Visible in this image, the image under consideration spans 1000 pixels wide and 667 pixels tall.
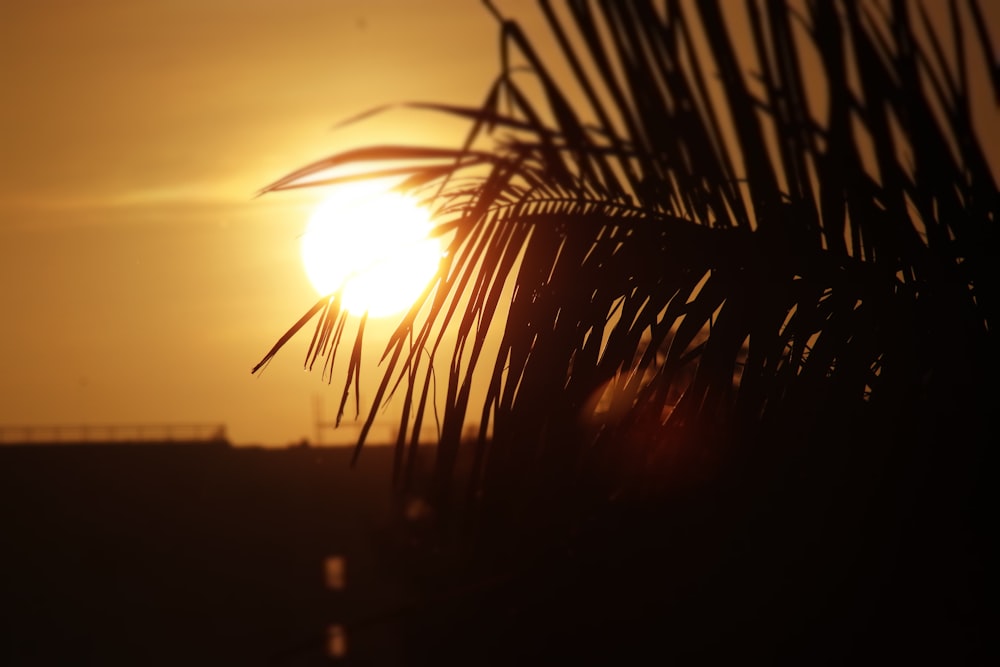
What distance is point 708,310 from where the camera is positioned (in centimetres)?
159

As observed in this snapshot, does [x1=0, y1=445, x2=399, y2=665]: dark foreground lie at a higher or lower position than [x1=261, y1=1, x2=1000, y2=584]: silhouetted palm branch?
lower

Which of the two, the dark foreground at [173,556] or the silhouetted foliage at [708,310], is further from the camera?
the dark foreground at [173,556]

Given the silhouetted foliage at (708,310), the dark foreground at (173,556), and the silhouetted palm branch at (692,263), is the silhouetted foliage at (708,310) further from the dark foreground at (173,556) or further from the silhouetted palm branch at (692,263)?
the dark foreground at (173,556)

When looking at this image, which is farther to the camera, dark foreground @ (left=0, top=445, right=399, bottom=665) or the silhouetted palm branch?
dark foreground @ (left=0, top=445, right=399, bottom=665)

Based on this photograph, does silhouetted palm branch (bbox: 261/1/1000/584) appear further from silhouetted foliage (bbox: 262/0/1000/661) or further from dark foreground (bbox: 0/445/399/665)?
dark foreground (bbox: 0/445/399/665)

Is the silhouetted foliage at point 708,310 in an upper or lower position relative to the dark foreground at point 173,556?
upper

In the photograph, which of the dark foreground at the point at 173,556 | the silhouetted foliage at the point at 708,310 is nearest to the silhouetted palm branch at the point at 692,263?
the silhouetted foliage at the point at 708,310

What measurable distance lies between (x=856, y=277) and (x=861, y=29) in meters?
0.46

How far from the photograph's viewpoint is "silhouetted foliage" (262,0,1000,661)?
1193 millimetres

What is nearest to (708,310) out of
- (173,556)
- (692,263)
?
(692,263)

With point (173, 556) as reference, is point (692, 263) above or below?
above

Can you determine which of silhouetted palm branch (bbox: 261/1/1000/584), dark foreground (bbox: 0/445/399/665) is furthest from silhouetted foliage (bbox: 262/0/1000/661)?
dark foreground (bbox: 0/445/399/665)

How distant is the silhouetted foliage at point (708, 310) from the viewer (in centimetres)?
119

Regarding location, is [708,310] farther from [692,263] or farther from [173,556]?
[173,556]
